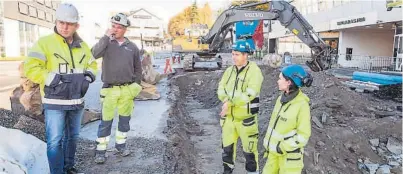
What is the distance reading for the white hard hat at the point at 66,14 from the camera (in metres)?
3.34

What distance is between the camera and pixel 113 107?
4305 millimetres

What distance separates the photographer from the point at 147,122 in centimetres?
634

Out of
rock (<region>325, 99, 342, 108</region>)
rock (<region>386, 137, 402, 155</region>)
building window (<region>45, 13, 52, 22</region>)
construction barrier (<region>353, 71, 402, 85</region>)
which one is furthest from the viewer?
building window (<region>45, 13, 52, 22</region>)

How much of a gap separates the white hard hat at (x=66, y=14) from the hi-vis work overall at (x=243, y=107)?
1.96m

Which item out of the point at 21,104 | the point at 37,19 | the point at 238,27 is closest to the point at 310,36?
the point at 238,27

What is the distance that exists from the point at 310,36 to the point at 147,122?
6.00 metres

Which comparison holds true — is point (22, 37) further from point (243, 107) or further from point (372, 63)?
point (243, 107)

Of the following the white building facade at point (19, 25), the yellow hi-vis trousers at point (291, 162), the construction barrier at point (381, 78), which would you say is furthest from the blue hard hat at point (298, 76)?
the white building facade at point (19, 25)

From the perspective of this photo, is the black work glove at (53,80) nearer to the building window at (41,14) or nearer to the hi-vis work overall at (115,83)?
the hi-vis work overall at (115,83)

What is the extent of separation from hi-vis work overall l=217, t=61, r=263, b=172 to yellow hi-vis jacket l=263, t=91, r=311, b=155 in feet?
2.56

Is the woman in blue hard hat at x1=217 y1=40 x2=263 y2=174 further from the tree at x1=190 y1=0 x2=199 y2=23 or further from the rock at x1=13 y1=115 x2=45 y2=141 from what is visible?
the tree at x1=190 y1=0 x2=199 y2=23

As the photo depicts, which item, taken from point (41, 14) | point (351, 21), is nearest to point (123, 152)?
point (351, 21)

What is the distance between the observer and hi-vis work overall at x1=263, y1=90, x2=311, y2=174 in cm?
317

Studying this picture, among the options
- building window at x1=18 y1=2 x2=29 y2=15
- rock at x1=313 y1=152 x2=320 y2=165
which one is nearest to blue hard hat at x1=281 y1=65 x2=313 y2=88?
rock at x1=313 y1=152 x2=320 y2=165
